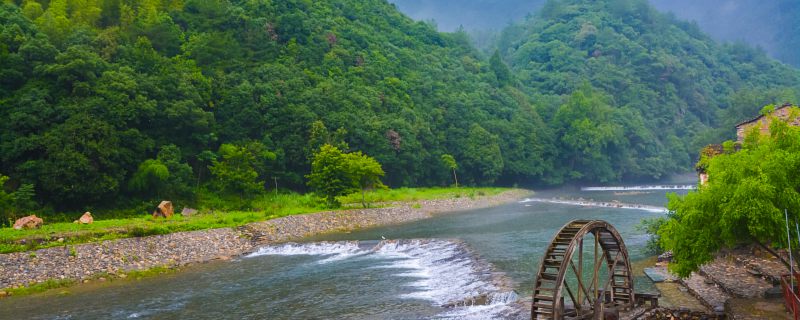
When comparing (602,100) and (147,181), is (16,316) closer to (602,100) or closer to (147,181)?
(147,181)

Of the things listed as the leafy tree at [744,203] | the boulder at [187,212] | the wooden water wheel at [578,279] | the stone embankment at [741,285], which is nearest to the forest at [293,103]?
the boulder at [187,212]

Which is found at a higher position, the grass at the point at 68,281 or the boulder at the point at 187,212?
the boulder at the point at 187,212

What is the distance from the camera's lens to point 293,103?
7219cm

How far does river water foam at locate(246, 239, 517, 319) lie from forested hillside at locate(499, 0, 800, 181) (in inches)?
3410

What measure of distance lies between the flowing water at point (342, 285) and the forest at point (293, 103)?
1790 cm

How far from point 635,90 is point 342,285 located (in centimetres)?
14623

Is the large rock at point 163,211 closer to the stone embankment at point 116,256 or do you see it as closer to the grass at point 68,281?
the stone embankment at point 116,256

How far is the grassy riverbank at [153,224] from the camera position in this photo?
2947 cm

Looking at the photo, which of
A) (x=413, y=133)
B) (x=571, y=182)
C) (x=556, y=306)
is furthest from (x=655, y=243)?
(x=571, y=182)

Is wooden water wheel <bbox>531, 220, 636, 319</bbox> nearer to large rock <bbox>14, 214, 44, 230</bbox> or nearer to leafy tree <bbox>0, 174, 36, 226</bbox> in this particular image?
large rock <bbox>14, 214, 44, 230</bbox>

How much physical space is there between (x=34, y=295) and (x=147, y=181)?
25016 millimetres

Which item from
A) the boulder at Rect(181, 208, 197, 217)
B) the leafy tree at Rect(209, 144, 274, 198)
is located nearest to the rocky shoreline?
the boulder at Rect(181, 208, 197, 217)

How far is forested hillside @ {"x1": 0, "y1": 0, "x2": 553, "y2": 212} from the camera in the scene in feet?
151

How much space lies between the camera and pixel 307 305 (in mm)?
22219
